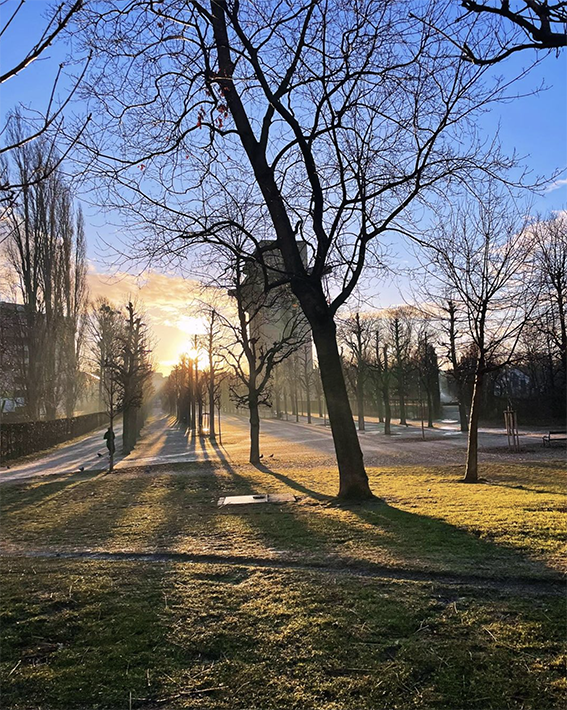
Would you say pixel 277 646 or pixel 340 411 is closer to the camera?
pixel 277 646

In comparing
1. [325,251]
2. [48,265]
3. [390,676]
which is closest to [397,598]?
[390,676]

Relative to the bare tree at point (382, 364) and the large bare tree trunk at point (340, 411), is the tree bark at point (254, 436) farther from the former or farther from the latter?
the bare tree at point (382, 364)

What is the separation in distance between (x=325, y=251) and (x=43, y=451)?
24885 millimetres

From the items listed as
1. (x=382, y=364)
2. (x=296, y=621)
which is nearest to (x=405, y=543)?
(x=296, y=621)

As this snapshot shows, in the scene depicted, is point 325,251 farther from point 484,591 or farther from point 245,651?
point 245,651

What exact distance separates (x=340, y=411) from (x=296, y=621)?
231 inches

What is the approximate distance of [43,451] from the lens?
28.9 meters

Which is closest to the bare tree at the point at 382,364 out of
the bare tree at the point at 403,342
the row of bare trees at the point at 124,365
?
the bare tree at the point at 403,342

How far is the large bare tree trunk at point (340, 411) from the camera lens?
891 cm

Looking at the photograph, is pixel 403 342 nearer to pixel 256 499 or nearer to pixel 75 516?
pixel 256 499

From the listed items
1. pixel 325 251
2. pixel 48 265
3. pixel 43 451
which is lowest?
pixel 43 451

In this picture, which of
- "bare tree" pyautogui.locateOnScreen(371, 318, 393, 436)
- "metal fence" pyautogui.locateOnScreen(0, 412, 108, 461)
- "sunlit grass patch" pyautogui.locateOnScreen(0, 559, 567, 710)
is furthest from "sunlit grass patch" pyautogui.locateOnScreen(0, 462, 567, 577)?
"bare tree" pyautogui.locateOnScreen(371, 318, 393, 436)

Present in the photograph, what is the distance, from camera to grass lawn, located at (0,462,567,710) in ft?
8.01

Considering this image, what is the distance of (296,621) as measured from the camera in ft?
10.5
